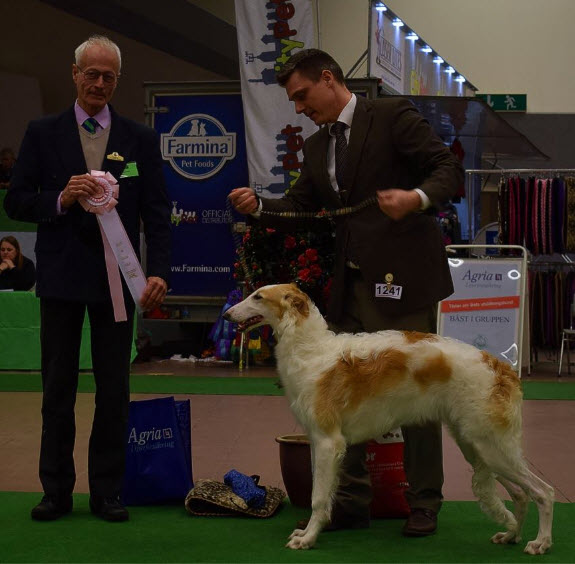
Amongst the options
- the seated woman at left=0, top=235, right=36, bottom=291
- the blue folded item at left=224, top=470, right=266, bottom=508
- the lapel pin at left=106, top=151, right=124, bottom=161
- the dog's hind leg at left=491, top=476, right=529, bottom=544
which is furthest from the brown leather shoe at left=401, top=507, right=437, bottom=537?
the seated woman at left=0, top=235, right=36, bottom=291

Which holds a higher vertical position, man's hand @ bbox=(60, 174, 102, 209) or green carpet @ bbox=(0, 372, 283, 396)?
man's hand @ bbox=(60, 174, 102, 209)

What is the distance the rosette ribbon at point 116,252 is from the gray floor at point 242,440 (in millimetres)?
1268

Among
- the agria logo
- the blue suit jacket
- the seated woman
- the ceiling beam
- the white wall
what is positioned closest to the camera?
the blue suit jacket

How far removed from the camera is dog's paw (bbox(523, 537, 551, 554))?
3572 millimetres

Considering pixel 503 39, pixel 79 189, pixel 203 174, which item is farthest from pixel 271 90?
pixel 503 39

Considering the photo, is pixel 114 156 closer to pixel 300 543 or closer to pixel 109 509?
pixel 109 509

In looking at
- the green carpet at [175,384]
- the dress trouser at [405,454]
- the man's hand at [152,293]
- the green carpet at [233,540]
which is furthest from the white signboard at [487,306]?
the man's hand at [152,293]

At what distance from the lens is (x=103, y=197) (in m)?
3.83

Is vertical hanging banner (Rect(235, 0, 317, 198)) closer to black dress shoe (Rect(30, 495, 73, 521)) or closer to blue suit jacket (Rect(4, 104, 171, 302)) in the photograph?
blue suit jacket (Rect(4, 104, 171, 302))

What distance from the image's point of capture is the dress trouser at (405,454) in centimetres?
386

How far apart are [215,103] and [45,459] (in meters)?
7.32

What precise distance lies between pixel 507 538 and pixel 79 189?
2109 millimetres

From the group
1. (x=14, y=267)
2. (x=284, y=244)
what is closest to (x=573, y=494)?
(x=284, y=244)

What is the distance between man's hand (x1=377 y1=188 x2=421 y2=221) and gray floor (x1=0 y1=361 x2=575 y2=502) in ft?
5.62
